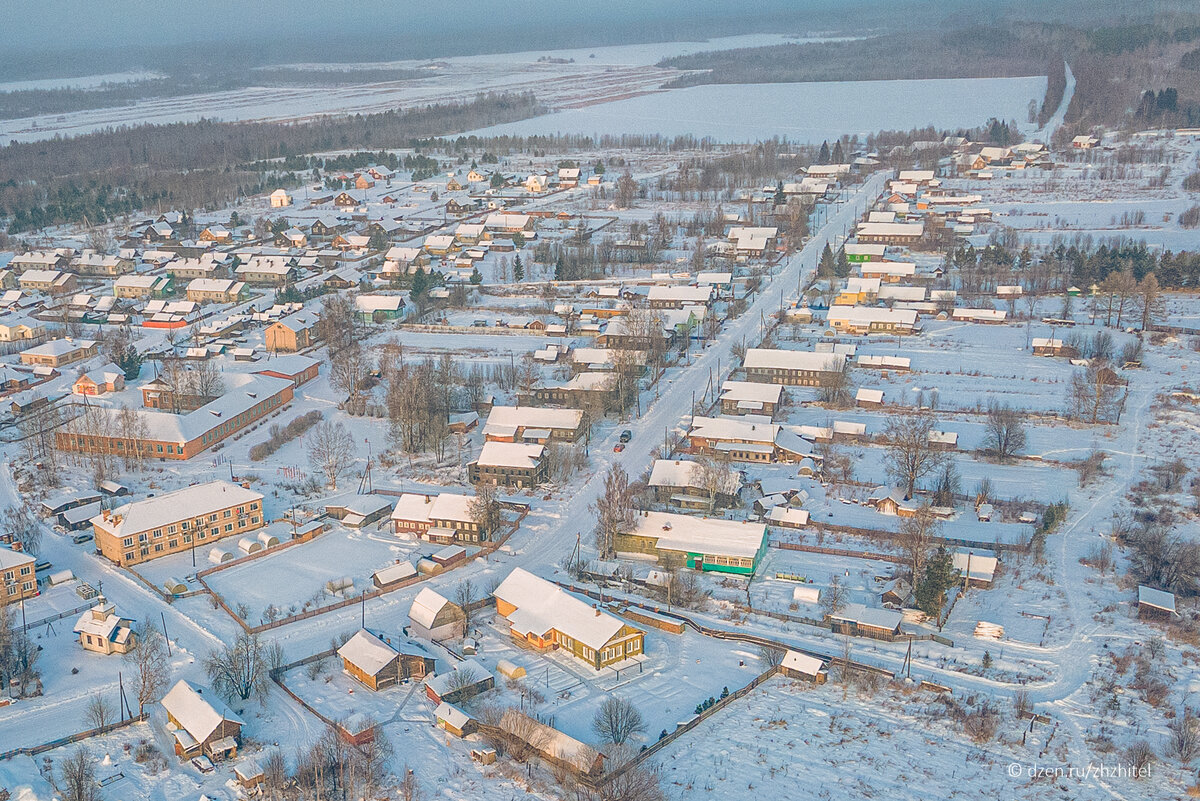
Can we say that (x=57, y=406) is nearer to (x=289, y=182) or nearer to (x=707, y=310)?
(x=707, y=310)

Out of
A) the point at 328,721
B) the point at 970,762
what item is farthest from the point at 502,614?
the point at 970,762

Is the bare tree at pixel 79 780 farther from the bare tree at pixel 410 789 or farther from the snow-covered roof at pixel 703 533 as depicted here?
the snow-covered roof at pixel 703 533

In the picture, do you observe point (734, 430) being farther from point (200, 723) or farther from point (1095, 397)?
point (200, 723)

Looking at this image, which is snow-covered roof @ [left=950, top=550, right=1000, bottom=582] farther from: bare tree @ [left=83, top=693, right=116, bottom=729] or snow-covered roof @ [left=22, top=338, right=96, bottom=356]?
snow-covered roof @ [left=22, top=338, right=96, bottom=356]

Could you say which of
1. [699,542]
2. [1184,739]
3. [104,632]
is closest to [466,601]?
[699,542]

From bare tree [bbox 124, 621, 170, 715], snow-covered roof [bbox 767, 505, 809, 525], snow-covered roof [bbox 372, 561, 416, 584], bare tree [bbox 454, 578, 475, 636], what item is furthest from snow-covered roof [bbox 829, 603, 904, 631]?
bare tree [bbox 124, 621, 170, 715]
